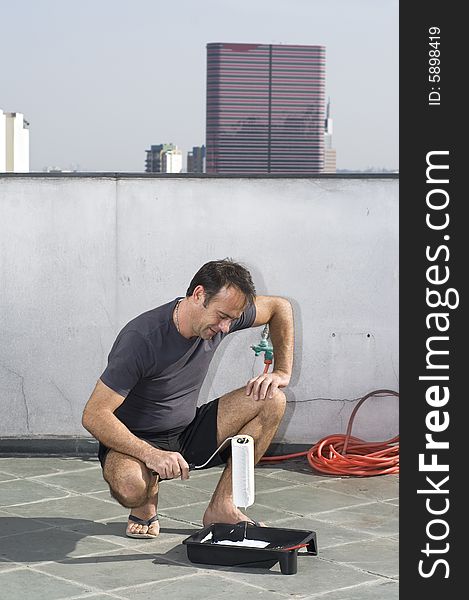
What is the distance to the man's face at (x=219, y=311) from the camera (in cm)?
369

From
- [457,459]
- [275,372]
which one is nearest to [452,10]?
[457,459]

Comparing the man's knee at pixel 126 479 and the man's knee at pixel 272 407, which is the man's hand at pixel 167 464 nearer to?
the man's knee at pixel 126 479

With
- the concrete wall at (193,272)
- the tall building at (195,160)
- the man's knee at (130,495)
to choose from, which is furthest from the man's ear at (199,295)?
the tall building at (195,160)

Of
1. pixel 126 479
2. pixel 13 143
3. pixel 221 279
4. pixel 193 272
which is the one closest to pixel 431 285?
pixel 221 279

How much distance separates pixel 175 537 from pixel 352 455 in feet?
4.57

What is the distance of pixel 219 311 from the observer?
3.70 m

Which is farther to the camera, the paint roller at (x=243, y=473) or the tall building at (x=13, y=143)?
the tall building at (x=13, y=143)

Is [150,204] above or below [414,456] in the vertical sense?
above

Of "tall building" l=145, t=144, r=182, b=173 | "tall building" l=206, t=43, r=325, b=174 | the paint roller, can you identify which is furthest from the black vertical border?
"tall building" l=206, t=43, r=325, b=174

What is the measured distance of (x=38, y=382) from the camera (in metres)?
5.39

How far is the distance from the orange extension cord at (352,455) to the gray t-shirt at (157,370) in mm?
1173

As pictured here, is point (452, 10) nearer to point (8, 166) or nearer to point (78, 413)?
point (78, 413)

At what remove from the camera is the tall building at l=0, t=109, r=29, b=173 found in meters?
43.9

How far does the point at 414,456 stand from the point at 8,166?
1687 inches
